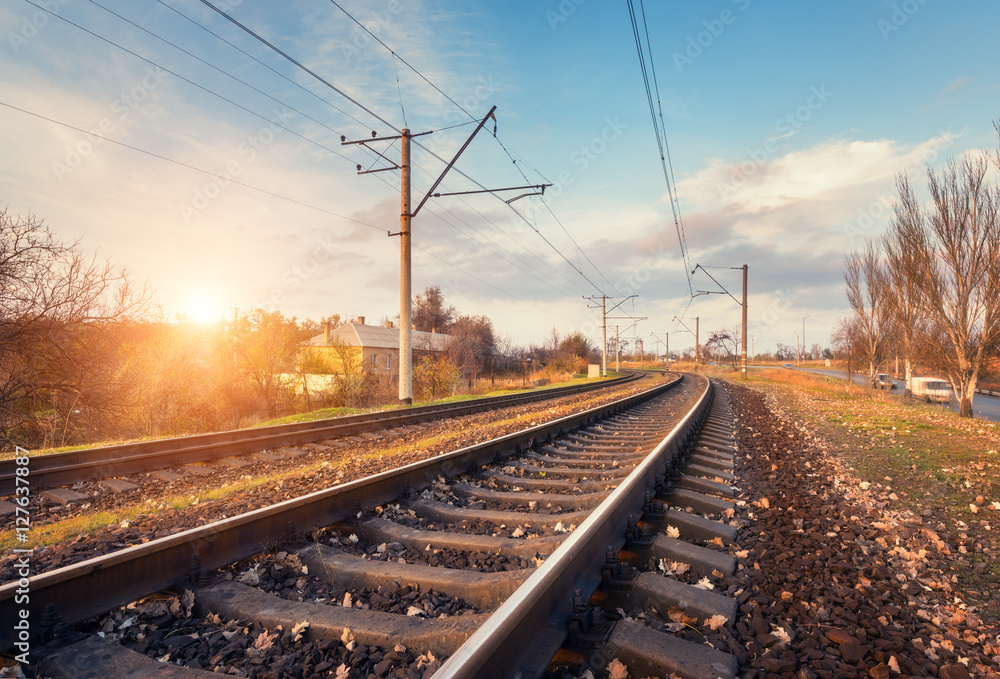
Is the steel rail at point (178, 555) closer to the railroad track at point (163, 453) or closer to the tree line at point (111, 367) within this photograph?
the railroad track at point (163, 453)

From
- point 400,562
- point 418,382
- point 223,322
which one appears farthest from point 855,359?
point 400,562

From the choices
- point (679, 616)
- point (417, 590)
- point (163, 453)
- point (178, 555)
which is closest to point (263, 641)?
point (417, 590)

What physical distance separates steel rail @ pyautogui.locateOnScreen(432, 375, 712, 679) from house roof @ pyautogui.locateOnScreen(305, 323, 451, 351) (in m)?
48.6

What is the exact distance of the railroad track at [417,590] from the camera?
1.86m

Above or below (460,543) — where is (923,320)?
above

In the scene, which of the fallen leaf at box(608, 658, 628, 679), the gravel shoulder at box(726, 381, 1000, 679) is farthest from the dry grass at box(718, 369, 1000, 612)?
the fallen leaf at box(608, 658, 628, 679)

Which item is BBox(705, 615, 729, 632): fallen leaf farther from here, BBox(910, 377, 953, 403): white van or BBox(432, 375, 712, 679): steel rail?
BBox(910, 377, 953, 403): white van

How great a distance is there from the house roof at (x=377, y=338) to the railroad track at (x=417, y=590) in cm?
4764

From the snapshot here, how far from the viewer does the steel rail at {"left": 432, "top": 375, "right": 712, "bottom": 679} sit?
4.88 ft

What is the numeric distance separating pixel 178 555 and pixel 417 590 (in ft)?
4.22

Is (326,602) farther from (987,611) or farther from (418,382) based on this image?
(418,382)

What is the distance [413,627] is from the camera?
2.06 metres

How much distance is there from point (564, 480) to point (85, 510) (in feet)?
15.7

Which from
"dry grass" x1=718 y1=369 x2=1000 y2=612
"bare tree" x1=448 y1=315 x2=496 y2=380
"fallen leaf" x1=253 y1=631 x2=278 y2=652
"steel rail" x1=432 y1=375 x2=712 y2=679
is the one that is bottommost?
"dry grass" x1=718 y1=369 x2=1000 y2=612
